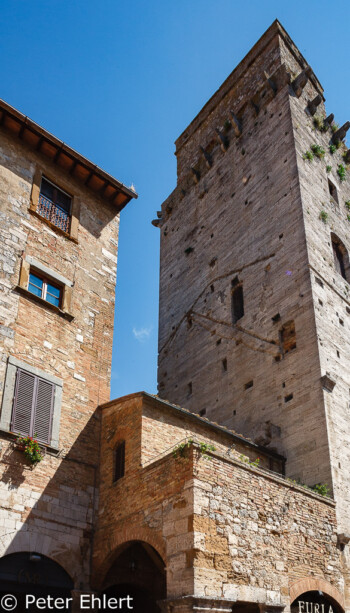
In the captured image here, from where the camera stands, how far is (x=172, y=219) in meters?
25.8

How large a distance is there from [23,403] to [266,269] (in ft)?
31.7

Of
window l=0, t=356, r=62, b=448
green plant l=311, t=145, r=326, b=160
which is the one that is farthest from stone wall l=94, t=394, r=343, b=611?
green plant l=311, t=145, r=326, b=160

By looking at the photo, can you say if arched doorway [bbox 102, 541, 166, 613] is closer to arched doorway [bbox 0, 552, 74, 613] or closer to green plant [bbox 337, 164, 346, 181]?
arched doorway [bbox 0, 552, 74, 613]

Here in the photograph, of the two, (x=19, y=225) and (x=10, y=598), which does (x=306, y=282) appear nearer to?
(x=19, y=225)

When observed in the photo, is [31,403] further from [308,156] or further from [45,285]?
[308,156]

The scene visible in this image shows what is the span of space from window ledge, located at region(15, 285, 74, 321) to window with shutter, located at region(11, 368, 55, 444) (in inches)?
67.4

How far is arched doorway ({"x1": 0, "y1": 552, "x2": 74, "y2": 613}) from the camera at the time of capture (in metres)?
9.99

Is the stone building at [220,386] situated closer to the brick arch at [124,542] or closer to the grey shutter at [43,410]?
the brick arch at [124,542]

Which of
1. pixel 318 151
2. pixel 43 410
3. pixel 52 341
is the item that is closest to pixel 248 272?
pixel 318 151

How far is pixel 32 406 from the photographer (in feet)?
38.0

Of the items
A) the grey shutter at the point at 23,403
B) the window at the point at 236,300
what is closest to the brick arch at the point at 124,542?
the grey shutter at the point at 23,403

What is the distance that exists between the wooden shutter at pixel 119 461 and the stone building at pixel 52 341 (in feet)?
1.66

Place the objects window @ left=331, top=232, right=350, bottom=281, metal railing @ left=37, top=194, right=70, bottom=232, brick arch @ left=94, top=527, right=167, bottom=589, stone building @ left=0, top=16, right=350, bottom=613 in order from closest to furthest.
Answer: brick arch @ left=94, top=527, right=167, bottom=589
stone building @ left=0, top=16, right=350, bottom=613
metal railing @ left=37, top=194, right=70, bottom=232
window @ left=331, top=232, right=350, bottom=281

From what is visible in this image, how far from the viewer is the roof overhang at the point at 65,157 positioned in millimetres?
14062
